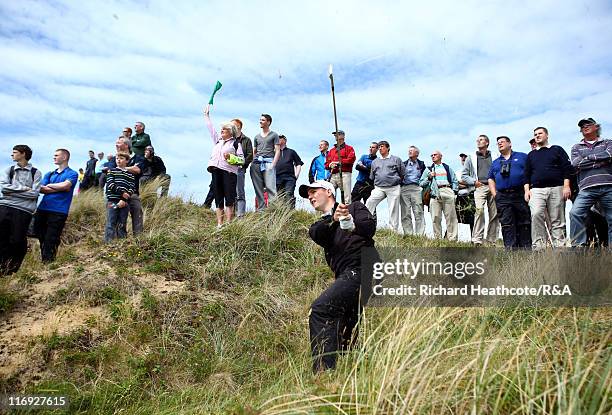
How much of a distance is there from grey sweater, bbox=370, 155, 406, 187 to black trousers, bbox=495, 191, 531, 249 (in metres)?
2.50

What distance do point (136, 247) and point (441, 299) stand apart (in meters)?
4.82

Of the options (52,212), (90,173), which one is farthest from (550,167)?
(90,173)

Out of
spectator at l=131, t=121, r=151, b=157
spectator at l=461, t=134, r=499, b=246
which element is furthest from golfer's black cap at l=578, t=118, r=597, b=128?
spectator at l=131, t=121, r=151, b=157

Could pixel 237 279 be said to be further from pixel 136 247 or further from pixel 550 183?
pixel 550 183

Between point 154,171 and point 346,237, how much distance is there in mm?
8369

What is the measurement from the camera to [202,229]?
28.7 ft

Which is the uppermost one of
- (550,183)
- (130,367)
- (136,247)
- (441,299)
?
(550,183)

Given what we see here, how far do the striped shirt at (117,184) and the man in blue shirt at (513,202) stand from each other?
6.41m

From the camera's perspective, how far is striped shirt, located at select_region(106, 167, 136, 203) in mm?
8539

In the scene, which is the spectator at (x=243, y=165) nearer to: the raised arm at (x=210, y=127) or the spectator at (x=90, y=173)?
the raised arm at (x=210, y=127)

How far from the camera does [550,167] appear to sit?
7824 millimetres

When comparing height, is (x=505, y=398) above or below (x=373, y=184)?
below

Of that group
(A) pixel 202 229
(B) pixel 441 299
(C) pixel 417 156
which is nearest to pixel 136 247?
(A) pixel 202 229

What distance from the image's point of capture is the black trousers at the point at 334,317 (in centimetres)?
429
